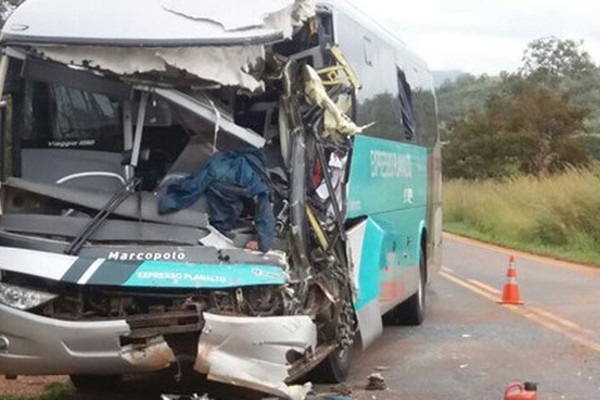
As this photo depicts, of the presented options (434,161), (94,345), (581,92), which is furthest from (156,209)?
(581,92)

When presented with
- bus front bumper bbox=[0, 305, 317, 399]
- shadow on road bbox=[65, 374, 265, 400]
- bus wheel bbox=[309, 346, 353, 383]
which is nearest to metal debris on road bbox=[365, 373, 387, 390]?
bus wheel bbox=[309, 346, 353, 383]

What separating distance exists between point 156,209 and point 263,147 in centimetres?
91

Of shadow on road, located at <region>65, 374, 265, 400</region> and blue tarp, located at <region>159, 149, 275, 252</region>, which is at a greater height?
blue tarp, located at <region>159, 149, 275, 252</region>

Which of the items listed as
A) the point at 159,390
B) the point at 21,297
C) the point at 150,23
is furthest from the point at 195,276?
the point at 159,390

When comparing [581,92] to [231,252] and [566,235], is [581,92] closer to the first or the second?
[566,235]

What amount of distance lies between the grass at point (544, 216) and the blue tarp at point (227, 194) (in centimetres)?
1933

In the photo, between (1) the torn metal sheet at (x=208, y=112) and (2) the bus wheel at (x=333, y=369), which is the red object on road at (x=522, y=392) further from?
(1) the torn metal sheet at (x=208, y=112)

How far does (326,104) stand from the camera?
852 cm

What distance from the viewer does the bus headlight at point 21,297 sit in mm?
7598

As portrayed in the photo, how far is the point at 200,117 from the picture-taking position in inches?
322

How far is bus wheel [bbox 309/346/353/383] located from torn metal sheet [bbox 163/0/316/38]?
2.85m

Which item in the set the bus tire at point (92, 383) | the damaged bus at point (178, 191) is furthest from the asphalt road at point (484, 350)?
the damaged bus at point (178, 191)

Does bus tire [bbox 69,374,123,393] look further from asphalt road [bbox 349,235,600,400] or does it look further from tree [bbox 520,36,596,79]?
tree [bbox 520,36,596,79]

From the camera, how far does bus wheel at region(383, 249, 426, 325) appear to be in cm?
1447
